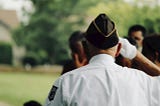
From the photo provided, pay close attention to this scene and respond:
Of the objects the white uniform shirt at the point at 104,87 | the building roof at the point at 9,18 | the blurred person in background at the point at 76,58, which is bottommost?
the white uniform shirt at the point at 104,87

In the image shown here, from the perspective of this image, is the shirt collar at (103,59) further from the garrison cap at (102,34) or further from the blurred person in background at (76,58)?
the blurred person in background at (76,58)

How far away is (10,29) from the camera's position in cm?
7644

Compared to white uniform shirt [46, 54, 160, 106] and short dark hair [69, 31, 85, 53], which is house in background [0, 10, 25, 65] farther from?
white uniform shirt [46, 54, 160, 106]

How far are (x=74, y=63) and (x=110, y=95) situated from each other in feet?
12.9

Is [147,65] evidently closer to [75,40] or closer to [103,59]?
[103,59]

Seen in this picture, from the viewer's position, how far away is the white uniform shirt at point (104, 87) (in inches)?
135

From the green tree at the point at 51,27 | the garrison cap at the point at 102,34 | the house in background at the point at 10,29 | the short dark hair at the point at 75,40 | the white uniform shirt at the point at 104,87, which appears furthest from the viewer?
the house in background at the point at 10,29

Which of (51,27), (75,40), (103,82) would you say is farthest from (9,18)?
(103,82)

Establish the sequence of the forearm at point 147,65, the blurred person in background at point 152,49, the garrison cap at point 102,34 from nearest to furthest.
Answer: the garrison cap at point 102,34, the forearm at point 147,65, the blurred person in background at point 152,49

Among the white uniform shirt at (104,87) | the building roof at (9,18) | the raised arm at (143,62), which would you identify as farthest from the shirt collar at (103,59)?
the building roof at (9,18)

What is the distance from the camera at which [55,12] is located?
68.4 meters

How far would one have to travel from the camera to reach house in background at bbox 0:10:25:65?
73.1m

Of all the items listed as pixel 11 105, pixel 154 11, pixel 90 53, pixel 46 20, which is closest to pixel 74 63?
pixel 90 53

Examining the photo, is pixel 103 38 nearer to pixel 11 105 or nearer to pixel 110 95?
pixel 110 95
